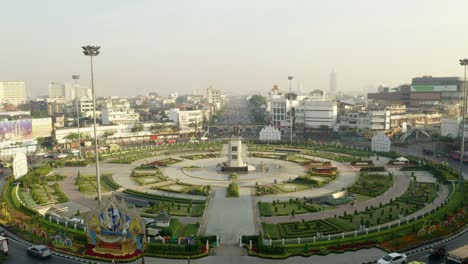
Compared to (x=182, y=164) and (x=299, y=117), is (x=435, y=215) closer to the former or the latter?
(x=182, y=164)

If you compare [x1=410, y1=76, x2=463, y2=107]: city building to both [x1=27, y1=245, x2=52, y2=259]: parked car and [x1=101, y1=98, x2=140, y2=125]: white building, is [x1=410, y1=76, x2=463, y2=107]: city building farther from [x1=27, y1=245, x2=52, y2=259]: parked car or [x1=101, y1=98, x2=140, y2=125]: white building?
[x1=27, y1=245, x2=52, y2=259]: parked car

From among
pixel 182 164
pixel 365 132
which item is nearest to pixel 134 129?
pixel 182 164

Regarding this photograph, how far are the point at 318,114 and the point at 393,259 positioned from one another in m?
90.2

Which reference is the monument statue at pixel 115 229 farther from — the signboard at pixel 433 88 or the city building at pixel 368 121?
the signboard at pixel 433 88

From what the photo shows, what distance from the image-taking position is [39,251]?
→ 30.5 meters

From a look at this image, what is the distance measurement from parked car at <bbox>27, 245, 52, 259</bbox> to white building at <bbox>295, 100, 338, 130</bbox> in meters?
94.3

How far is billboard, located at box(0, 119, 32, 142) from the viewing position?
90.6 metres

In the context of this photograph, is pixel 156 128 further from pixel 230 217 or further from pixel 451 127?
pixel 451 127

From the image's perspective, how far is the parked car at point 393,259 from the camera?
1084 inches

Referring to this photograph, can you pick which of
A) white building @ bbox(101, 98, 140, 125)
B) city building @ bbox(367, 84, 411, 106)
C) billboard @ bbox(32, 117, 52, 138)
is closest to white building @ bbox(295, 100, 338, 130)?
city building @ bbox(367, 84, 411, 106)

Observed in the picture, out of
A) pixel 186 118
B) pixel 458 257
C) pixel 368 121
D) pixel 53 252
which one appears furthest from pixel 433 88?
pixel 53 252

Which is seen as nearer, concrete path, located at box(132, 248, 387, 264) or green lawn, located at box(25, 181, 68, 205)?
concrete path, located at box(132, 248, 387, 264)

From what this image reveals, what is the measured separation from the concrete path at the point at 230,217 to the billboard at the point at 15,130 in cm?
6846

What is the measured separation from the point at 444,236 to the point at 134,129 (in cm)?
9012
